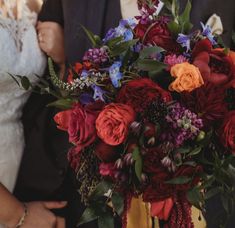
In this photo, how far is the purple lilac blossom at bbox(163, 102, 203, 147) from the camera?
72cm

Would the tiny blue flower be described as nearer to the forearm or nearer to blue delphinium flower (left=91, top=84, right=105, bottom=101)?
blue delphinium flower (left=91, top=84, right=105, bottom=101)

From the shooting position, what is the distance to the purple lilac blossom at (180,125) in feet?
2.35

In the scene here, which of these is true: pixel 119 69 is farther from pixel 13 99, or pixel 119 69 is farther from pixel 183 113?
pixel 13 99

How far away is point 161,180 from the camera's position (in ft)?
2.43

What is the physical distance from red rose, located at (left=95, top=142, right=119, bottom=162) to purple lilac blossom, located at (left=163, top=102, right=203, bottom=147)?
0.31 ft

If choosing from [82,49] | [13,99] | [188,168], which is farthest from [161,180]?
[13,99]

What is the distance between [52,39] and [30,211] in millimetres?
453

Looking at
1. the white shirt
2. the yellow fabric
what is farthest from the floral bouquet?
the white shirt

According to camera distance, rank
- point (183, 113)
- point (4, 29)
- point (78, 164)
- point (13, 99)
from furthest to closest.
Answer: point (13, 99)
point (4, 29)
point (78, 164)
point (183, 113)

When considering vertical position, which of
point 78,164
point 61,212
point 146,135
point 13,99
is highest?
point 146,135

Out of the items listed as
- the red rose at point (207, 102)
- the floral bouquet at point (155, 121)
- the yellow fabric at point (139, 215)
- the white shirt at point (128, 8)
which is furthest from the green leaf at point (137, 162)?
the white shirt at point (128, 8)

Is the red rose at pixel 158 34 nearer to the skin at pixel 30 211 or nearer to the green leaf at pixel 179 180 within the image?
the green leaf at pixel 179 180

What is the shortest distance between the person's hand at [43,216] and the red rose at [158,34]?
→ 59cm

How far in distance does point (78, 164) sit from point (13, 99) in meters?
0.47
